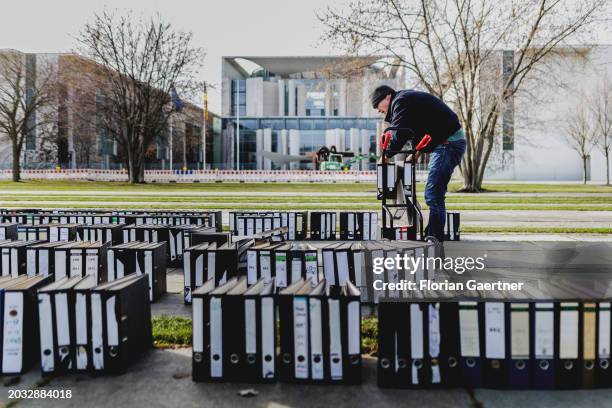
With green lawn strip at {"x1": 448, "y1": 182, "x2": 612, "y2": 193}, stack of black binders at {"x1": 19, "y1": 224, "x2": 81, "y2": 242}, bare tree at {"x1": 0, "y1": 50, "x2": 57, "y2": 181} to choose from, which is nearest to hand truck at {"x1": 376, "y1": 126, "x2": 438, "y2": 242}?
stack of black binders at {"x1": 19, "y1": 224, "x2": 81, "y2": 242}

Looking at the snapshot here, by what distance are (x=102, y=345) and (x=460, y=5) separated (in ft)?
79.4

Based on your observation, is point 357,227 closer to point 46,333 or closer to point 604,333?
point 604,333

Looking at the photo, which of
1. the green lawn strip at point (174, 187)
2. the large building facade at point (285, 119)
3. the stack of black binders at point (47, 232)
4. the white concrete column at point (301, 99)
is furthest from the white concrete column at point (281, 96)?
the stack of black binders at point (47, 232)

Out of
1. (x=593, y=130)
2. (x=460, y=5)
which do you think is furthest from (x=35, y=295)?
(x=593, y=130)

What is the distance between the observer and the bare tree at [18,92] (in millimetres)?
39719

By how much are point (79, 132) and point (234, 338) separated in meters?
50.6

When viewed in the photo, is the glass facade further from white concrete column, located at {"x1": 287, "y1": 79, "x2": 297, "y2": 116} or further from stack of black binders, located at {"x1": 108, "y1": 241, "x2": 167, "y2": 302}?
stack of black binders, located at {"x1": 108, "y1": 241, "x2": 167, "y2": 302}

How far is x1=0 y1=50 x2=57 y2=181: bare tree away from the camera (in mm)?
39719

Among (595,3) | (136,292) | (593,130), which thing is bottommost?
(136,292)

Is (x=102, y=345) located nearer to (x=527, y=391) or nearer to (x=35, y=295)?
(x=35, y=295)

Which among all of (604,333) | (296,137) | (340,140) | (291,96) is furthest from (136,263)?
(291,96)

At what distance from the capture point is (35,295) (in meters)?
3.30

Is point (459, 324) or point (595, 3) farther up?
point (595, 3)

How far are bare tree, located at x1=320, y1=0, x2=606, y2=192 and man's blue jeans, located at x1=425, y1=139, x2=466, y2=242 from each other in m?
17.1
